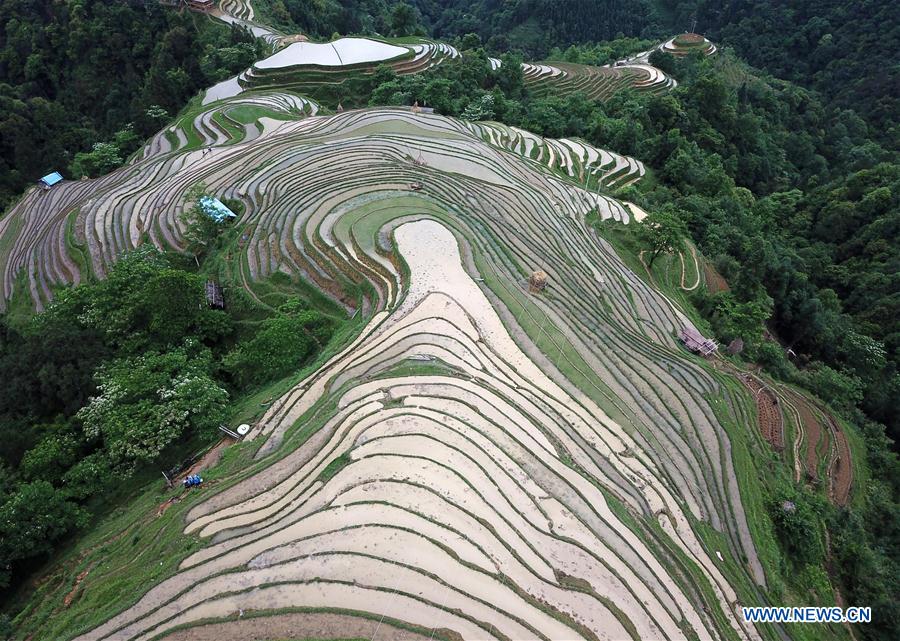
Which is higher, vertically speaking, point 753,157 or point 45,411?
point 45,411

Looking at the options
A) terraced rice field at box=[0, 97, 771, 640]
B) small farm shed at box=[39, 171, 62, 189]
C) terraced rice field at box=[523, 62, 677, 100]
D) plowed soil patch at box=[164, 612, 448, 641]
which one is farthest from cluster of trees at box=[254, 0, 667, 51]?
plowed soil patch at box=[164, 612, 448, 641]

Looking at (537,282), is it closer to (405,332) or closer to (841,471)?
(405,332)

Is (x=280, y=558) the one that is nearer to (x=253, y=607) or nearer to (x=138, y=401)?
(x=253, y=607)

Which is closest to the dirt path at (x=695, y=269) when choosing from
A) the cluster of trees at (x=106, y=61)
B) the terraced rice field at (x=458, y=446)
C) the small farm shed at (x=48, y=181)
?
the terraced rice field at (x=458, y=446)

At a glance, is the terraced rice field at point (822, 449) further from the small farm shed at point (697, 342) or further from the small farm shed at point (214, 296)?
the small farm shed at point (214, 296)

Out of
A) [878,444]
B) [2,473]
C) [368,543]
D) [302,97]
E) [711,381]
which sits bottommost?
[878,444]

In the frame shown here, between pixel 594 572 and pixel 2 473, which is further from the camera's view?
pixel 2 473

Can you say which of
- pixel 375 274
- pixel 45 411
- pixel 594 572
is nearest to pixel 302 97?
pixel 375 274
